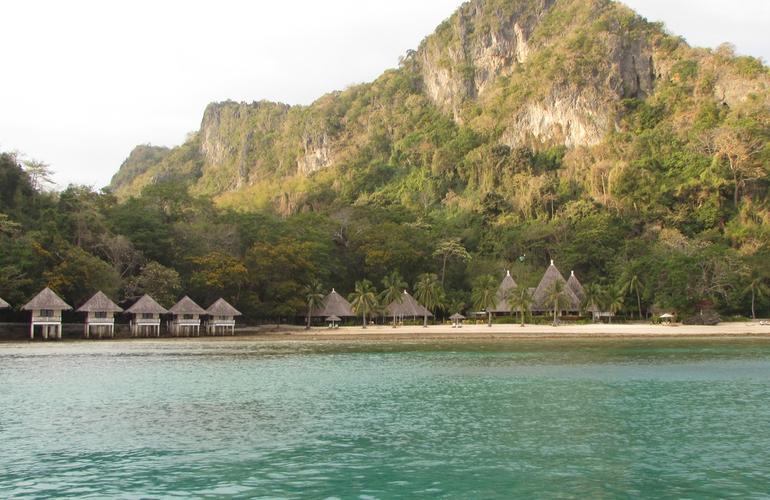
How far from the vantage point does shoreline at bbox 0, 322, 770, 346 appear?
47.6 meters

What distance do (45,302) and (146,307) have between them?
264 inches

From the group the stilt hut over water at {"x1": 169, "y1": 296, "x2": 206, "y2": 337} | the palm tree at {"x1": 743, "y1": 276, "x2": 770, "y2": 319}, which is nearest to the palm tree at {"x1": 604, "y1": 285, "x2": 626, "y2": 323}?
the palm tree at {"x1": 743, "y1": 276, "x2": 770, "y2": 319}

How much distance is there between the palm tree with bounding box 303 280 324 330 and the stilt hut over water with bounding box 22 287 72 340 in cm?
1788

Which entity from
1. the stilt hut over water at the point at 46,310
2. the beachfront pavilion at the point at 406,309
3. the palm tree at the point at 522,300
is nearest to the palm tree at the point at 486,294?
the palm tree at the point at 522,300

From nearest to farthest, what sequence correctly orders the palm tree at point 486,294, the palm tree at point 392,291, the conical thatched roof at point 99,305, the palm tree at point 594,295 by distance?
the conical thatched roof at point 99,305 → the palm tree at point 594,295 → the palm tree at point 486,294 → the palm tree at point 392,291

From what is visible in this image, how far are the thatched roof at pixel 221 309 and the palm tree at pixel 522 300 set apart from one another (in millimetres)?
20622

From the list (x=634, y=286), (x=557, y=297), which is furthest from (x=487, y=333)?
(x=634, y=286)

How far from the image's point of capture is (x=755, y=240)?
60.4 metres

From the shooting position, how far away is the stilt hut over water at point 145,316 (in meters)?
51.3

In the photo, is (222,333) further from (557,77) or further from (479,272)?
(557,77)

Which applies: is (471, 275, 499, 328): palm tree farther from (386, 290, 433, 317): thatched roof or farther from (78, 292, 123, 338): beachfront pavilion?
(78, 292, 123, 338): beachfront pavilion

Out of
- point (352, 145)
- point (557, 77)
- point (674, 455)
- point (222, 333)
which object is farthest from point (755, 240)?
point (352, 145)

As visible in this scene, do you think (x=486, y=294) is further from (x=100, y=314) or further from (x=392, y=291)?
(x=100, y=314)

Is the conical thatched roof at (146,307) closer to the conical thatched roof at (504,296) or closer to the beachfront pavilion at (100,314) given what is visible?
the beachfront pavilion at (100,314)
